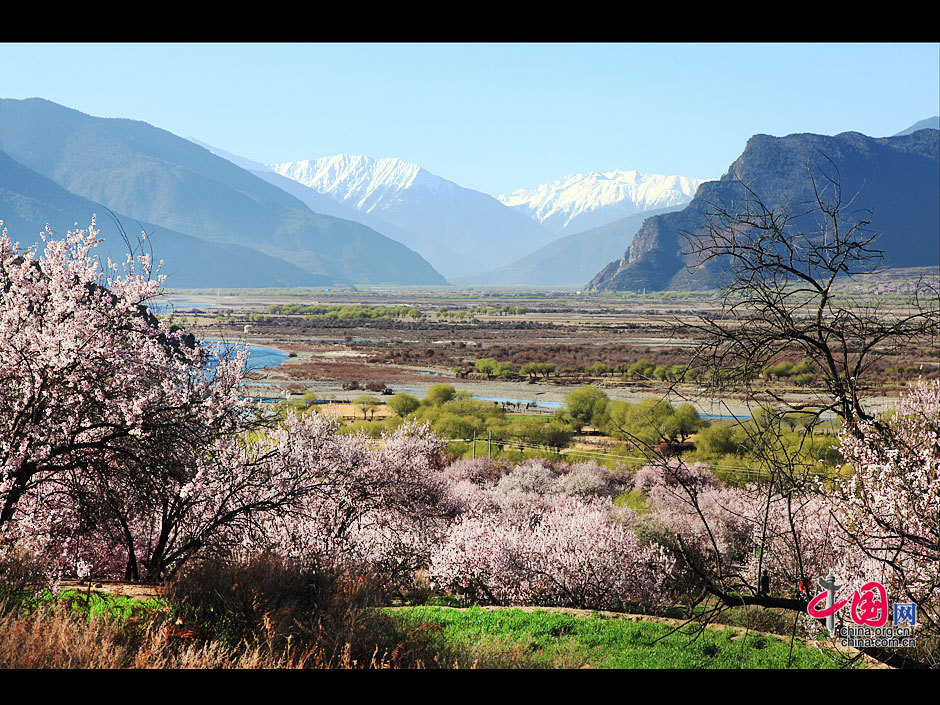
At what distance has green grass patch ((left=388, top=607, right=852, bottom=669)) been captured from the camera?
28.6 feet

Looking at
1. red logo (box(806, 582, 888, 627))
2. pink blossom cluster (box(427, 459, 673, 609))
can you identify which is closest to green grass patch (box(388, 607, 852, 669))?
red logo (box(806, 582, 888, 627))

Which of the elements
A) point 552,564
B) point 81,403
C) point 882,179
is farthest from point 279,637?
point 882,179

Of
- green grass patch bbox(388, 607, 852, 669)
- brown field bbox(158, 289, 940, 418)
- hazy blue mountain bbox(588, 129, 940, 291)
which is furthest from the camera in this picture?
hazy blue mountain bbox(588, 129, 940, 291)

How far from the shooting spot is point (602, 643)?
9.71m

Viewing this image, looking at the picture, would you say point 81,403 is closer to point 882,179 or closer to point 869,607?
point 869,607

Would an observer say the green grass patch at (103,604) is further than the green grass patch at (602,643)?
No

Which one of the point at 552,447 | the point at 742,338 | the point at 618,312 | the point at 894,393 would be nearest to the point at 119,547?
the point at 742,338

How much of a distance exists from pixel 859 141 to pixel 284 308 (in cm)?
12444

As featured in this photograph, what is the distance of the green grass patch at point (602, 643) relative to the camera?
343 inches

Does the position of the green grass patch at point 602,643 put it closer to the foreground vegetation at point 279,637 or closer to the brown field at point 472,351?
the foreground vegetation at point 279,637

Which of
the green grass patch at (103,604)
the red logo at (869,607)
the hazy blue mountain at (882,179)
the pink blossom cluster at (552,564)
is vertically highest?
the hazy blue mountain at (882,179)

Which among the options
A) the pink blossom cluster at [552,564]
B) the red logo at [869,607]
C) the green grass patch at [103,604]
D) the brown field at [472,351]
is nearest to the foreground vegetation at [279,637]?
the green grass patch at [103,604]

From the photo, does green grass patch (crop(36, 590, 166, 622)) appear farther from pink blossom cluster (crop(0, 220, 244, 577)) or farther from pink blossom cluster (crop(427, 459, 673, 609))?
pink blossom cluster (crop(427, 459, 673, 609))

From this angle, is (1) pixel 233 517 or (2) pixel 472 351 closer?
(1) pixel 233 517
